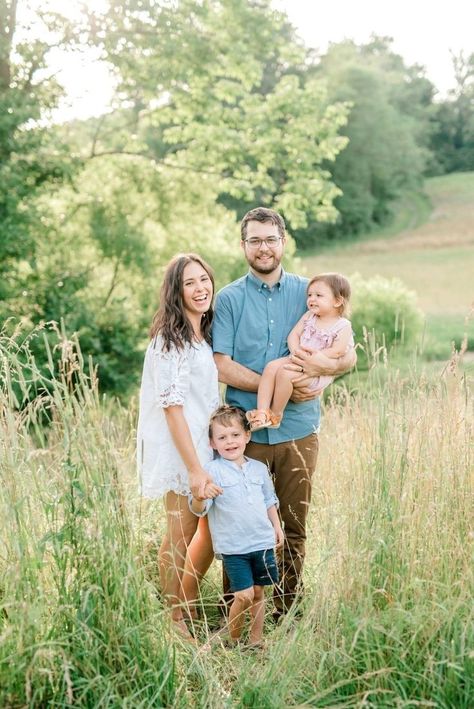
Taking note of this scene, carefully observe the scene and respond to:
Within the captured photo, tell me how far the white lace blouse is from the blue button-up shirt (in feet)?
0.78

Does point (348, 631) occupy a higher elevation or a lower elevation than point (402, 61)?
lower

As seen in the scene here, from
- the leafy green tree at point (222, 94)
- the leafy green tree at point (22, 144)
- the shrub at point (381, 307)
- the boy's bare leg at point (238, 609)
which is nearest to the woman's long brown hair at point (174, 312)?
the boy's bare leg at point (238, 609)

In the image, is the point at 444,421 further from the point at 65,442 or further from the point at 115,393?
the point at 115,393

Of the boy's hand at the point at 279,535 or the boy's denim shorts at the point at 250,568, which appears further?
the boy's hand at the point at 279,535

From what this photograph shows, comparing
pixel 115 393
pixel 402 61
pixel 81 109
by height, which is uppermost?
pixel 402 61

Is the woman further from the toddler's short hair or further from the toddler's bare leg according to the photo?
the toddler's bare leg

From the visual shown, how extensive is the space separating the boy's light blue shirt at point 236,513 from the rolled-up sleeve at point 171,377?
0.35 meters

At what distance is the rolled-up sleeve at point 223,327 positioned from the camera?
13.0ft

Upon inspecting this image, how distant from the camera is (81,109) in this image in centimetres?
1312

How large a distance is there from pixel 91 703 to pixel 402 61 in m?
61.1

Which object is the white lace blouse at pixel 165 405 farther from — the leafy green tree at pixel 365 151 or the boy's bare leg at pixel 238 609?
the leafy green tree at pixel 365 151

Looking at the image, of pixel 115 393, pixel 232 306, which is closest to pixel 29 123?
pixel 115 393

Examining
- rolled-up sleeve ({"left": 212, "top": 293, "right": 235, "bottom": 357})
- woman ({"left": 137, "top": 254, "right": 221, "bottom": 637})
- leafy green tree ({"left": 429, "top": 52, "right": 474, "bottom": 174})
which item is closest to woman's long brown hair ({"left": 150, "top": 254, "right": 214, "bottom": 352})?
woman ({"left": 137, "top": 254, "right": 221, "bottom": 637})

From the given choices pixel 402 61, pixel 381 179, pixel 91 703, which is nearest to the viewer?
pixel 91 703
